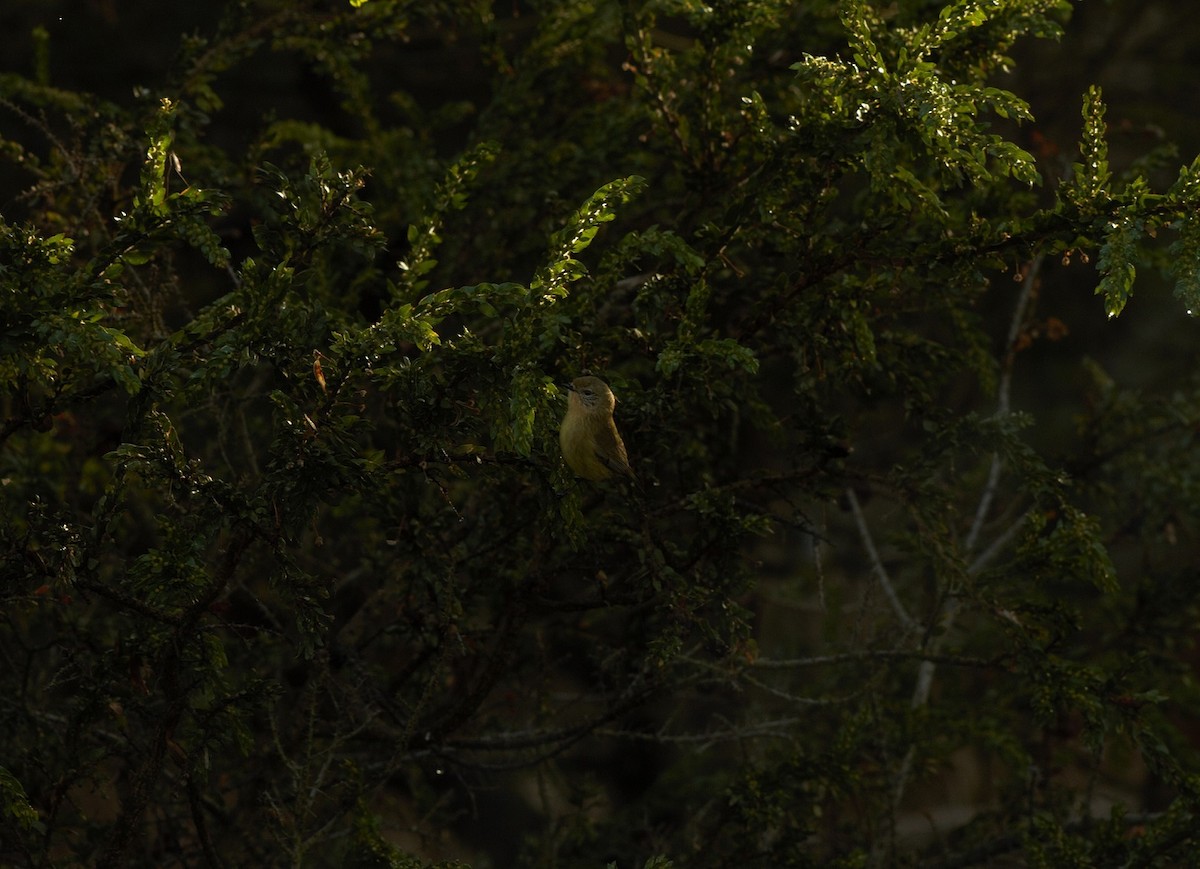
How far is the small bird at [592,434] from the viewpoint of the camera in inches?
106

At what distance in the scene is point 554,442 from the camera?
247 centimetres

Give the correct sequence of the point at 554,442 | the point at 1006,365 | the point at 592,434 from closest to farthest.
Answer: the point at 554,442 < the point at 592,434 < the point at 1006,365

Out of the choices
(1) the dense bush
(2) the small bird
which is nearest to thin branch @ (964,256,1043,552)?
(1) the dense bush

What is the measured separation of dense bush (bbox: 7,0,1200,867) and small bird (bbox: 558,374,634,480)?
102mm

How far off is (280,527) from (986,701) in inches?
137

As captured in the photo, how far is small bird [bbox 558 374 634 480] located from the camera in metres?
2.68

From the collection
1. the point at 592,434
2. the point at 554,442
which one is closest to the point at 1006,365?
the point at 592,434

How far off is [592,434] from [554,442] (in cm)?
22

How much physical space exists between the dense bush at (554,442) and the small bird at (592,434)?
0.34 feet

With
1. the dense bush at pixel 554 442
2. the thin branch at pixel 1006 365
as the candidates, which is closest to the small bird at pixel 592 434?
the dense bush at pixel 554 442

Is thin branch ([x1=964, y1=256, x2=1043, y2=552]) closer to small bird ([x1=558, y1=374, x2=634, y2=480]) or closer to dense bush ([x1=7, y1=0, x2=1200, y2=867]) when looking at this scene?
dense bush ([x1=7, y1=0, x2=1200, y2=867])

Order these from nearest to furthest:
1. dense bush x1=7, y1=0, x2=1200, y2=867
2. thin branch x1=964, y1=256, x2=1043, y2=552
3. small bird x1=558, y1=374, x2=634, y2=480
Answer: dense bush x1=7, y1=0, x2=1200, y2=867, small bird x1=558, y1=374, x2=634, y2=480, thin branch x1=964, y1=256, x2=1043, y2=552

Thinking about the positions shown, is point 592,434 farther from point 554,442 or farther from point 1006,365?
point 1006,365

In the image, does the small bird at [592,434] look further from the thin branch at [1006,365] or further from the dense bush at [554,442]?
the thin branch at [1006,365]
